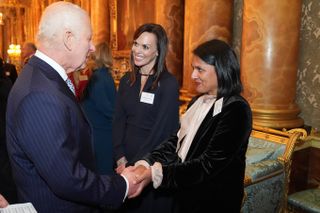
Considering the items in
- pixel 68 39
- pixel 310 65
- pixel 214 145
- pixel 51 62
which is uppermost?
pixel 68 39

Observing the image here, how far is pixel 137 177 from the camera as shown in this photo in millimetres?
1969

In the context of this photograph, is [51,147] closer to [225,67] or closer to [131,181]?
[131,181]

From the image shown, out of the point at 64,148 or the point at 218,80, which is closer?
the point at 64,148

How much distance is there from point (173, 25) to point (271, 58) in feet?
8.15

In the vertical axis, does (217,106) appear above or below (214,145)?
above

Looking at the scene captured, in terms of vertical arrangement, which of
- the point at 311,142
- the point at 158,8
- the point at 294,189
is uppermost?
the point at 158,8

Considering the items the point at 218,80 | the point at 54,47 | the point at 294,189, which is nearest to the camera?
the point at 54,47

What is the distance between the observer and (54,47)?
61.2 inches

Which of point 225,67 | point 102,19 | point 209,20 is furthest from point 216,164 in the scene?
point 102,19

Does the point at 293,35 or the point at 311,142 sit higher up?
the point at 293,35

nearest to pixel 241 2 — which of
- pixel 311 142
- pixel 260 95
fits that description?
pixel 260 95

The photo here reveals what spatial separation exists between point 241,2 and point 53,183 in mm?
4317

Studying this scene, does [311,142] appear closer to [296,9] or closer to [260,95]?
[260,95]

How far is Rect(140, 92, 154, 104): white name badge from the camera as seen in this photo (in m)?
2.76
